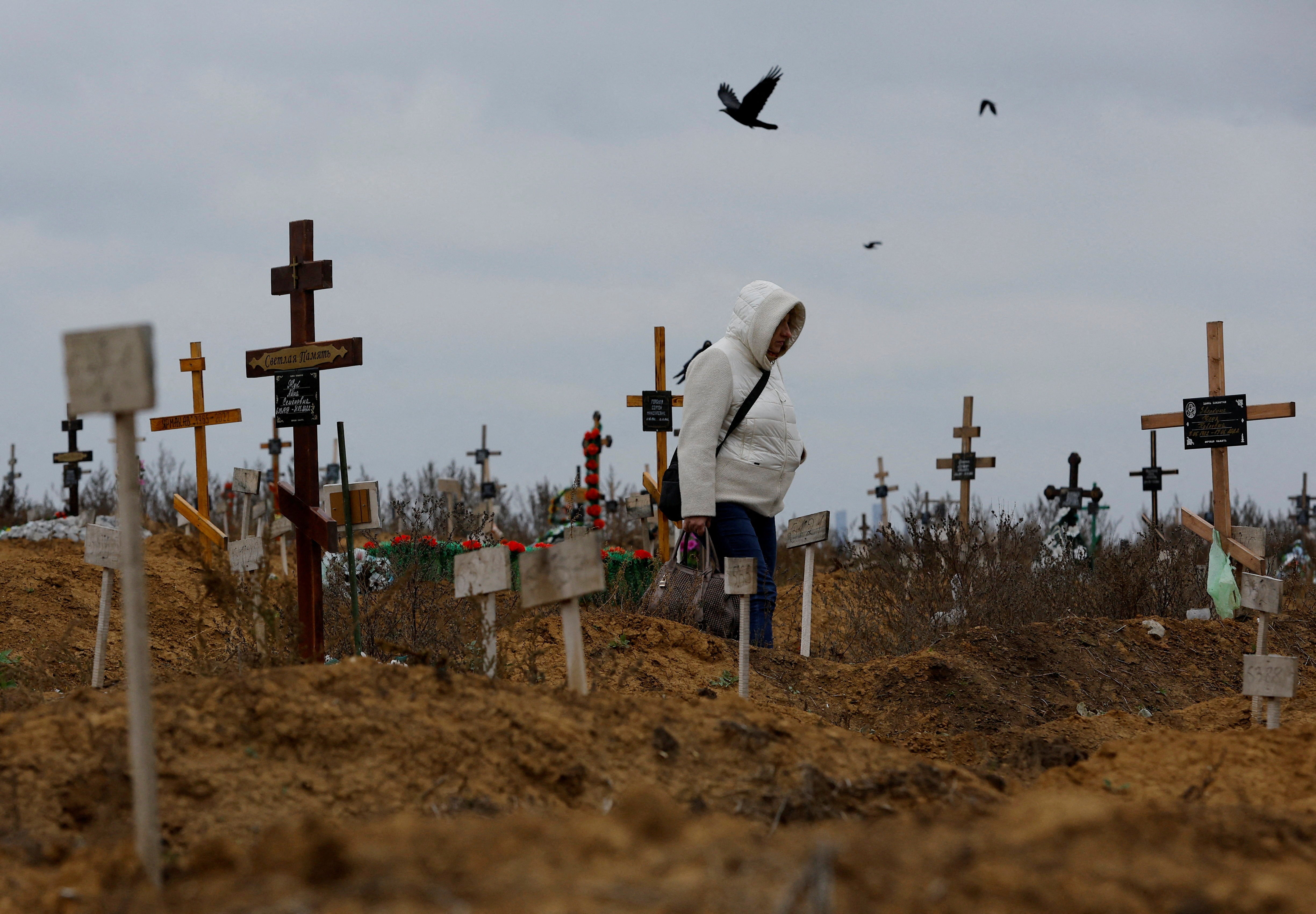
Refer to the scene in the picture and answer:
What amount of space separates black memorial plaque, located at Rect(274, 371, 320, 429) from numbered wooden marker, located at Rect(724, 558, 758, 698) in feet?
7.62

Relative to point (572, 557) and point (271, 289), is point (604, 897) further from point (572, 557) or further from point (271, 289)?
point (271, 289)

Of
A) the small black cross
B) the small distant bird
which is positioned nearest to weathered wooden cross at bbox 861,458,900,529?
the small black cross

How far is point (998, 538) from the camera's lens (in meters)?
11.0

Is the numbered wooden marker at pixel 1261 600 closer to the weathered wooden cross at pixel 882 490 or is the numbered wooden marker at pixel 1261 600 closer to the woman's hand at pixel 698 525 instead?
the woman's hand at pixel 698 525

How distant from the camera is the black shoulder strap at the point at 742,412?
7629 millimetres

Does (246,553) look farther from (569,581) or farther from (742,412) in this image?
(569,581)

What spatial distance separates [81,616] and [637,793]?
8.29m

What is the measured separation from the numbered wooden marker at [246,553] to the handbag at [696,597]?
2600mm

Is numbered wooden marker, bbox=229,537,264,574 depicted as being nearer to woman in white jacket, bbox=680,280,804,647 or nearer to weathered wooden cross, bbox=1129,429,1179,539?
woman in white jacket, bbox=680,280,804,647

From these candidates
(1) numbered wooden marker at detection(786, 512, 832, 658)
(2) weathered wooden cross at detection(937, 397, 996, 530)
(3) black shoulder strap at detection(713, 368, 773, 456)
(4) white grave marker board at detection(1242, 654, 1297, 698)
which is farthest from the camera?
(2) weathered wooden cross at detection(937, 397, 996, 530)

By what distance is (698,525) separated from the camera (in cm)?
750

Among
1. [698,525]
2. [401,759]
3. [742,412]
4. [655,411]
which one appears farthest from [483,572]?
[655,411]

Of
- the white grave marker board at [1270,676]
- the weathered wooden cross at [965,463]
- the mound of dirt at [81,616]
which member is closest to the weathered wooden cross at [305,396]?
the mound of dirt at [81,616]

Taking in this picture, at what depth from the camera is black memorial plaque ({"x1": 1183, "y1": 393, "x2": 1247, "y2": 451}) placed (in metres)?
9.13
